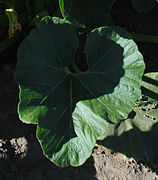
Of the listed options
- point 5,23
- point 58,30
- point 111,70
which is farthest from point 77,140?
point 5,23

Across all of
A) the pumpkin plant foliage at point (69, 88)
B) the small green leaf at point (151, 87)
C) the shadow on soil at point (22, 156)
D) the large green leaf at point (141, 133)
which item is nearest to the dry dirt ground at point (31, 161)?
the shadow on soil at point (22, 156)

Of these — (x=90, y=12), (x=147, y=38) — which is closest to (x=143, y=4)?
(x=147, y=38)

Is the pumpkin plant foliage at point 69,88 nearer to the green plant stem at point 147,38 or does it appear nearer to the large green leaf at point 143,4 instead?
the green plant stem at point 147,38

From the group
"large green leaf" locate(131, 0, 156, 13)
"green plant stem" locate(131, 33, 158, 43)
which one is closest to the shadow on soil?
"green plant stem" locate(131, 33, 158, 43)

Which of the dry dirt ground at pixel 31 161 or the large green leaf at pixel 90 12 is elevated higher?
the large green leaf at pixel 90 12

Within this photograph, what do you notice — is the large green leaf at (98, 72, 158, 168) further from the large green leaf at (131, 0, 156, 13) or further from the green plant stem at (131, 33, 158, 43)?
the large green leaf at (131, 0, 156, 13)

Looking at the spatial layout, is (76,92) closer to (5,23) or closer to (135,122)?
(135,122)

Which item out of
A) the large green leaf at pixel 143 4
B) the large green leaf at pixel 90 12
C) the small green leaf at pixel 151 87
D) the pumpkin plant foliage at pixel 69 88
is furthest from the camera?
the large green leaf at pixel 143 4

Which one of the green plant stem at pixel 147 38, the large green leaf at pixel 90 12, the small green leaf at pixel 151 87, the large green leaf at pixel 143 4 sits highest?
the large green leaf at pixel 90 12
